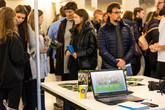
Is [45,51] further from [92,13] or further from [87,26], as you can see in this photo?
[92,13]

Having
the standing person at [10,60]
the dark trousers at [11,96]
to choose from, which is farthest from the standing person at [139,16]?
the dark trousers at [11,96]

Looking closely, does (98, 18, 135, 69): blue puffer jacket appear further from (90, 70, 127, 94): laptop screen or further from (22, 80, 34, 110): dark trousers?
(90, 70, 127, 94): laptop screen

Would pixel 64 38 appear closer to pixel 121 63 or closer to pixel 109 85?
pixel 121 63

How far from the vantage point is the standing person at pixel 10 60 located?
2.95m

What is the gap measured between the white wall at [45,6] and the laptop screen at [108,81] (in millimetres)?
1384

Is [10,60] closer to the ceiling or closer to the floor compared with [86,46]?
closer to the floor

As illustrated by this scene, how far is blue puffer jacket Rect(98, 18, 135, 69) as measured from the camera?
3.65 metres

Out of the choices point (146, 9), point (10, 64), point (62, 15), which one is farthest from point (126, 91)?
point (146, 9)

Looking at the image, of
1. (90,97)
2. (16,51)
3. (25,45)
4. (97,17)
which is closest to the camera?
(90,97)

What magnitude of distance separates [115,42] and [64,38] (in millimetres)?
745

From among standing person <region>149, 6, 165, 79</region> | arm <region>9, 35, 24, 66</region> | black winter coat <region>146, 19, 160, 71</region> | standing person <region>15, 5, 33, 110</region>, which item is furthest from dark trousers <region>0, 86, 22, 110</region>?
black winter coat <region>146, 19, 160, 71</region>

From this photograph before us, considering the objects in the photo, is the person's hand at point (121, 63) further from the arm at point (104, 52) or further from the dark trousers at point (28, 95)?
the dark trousers at point (28, 95)

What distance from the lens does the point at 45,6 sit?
3512mm

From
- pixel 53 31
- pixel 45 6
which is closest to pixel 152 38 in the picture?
pixel 53 31
